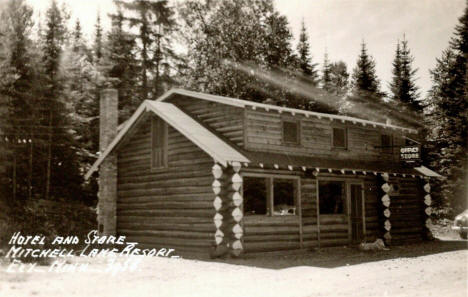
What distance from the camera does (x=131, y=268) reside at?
1653 centimetres

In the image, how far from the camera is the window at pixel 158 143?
74.1 ft

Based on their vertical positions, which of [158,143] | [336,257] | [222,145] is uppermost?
[158,143]

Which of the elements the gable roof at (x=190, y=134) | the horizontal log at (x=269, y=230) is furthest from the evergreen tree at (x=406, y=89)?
the horizontal log at (x=269, y=230)

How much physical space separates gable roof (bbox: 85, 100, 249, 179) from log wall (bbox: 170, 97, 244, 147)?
0.57 metres

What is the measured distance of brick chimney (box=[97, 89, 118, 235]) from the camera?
79.9 feet

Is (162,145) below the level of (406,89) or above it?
below

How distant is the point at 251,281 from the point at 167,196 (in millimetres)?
9093

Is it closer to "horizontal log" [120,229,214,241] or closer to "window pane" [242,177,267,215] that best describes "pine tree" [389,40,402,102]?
"window pane" [242,177,267,215]

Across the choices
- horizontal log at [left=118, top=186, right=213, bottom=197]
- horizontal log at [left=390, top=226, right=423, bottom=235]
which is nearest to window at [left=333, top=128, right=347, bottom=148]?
A: horizontal log at [left=390, top=226, right=423, bottom=235]

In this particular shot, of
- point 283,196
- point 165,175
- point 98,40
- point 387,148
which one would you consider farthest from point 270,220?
point 98,40

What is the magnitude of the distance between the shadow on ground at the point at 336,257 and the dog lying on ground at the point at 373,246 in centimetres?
35

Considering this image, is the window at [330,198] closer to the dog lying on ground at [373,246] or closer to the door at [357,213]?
the door at [357,213]

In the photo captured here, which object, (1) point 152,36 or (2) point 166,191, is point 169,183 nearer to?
(2) point 166,191

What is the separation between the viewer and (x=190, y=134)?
66.2ft
